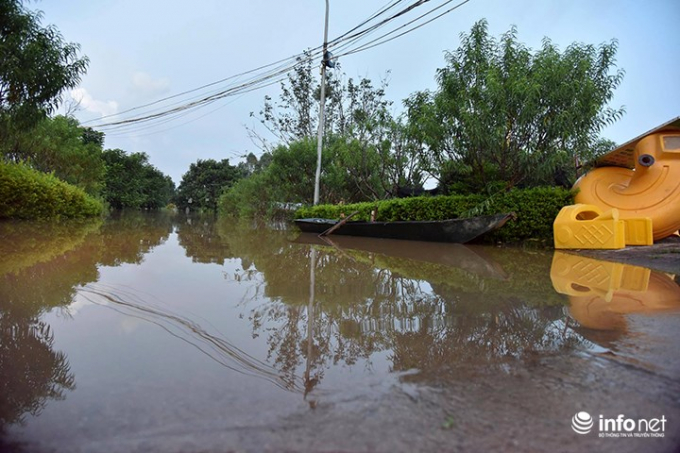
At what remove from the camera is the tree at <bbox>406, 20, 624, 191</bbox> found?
26.7 ft

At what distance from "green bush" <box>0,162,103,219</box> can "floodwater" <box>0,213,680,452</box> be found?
1077cm

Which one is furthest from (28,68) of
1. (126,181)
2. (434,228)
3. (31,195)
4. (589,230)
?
(126,181)

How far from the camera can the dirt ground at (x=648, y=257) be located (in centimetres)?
492

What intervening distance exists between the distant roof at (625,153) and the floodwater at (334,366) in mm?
5430

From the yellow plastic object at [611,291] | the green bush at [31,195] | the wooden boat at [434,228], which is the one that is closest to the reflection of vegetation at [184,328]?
the yellow plastic object at [611,291]

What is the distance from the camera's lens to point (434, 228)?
828 cm

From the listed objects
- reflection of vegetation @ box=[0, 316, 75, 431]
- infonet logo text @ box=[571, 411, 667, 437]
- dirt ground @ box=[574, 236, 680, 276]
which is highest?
dirt ground @ box=[574, 236, 680, 276]

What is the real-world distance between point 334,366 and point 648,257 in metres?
6.18

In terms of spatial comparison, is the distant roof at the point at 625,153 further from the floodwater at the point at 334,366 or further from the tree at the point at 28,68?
the tree at the point at 28,68

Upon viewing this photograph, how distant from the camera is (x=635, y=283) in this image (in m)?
3.76

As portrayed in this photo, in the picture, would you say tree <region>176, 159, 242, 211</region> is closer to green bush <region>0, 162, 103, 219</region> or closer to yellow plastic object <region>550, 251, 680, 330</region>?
green bush <region>0, 162, 103, 219</region>

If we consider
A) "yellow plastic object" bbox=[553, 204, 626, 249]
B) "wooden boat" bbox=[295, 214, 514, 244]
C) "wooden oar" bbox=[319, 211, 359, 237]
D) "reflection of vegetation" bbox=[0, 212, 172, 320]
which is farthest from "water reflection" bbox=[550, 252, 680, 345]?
"wooden oar" bbox=[319, 211, 359, 237]

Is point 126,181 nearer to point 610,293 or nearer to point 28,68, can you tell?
point 28,68

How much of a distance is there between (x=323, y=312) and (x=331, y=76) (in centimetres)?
1999
